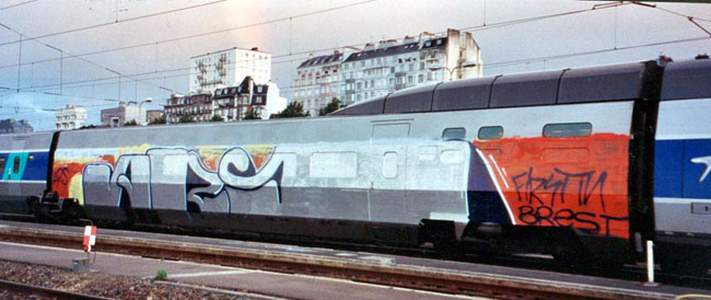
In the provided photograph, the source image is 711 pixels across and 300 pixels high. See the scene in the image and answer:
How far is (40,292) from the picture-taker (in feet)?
32.7

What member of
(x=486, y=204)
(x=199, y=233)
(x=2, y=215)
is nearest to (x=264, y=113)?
(x=2, y=215)

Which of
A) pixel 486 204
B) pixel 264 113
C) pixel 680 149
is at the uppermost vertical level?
pixel 264 113

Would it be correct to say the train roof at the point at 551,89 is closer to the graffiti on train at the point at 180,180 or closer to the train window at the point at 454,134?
the train window at the point at 454,134

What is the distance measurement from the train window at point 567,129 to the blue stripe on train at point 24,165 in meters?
18.6

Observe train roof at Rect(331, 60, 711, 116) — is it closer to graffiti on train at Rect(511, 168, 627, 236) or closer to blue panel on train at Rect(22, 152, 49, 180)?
graffiti on train at Rect(511, 168, 627, 236)

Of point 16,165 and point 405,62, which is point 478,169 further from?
point 405,62

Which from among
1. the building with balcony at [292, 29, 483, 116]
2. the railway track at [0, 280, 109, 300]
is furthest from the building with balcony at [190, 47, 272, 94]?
the railway track at [0, 280, 109, 300]

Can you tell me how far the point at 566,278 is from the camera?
468 inches

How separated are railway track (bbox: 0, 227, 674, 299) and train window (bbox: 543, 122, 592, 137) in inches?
127

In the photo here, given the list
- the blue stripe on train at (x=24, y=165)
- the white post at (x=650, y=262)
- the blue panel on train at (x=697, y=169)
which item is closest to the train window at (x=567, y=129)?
the blue panel on train at (x=697, y=169)

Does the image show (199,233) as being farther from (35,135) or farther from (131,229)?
(35,135)

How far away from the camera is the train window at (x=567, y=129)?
41.2ft

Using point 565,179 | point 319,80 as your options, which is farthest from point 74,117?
point 565,179

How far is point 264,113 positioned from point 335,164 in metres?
98.9
